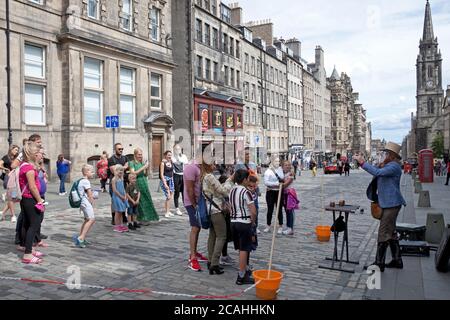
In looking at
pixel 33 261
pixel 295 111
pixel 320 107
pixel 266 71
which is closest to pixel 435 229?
pixel 33 261

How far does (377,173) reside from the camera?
630cm

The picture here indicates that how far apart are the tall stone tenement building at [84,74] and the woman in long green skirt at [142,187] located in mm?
11631

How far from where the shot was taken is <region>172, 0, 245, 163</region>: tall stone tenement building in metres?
34.9

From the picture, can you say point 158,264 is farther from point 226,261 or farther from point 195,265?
point 226,261

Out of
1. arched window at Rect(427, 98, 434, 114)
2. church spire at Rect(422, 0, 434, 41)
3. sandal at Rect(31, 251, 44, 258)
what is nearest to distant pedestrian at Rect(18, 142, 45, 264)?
sandal at Rect(31, 251, 44, 258)

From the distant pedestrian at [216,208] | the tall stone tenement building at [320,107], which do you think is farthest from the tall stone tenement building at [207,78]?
the tall stone tenement building at [320,107]

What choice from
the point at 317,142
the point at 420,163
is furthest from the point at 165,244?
the point at 317,142

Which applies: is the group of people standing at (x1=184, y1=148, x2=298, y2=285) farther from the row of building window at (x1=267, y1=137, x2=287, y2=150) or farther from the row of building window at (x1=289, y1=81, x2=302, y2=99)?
the row of building window at (x1=289, y1=81, x2=302, y2=99)

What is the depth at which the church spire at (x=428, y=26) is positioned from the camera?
126 metres

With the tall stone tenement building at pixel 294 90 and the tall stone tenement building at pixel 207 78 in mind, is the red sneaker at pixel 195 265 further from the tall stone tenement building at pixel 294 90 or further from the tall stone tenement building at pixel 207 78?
the tall stone tenement building at pixel 294 90

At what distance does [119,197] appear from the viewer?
31.0 feet

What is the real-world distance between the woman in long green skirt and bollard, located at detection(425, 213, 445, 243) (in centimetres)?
648
